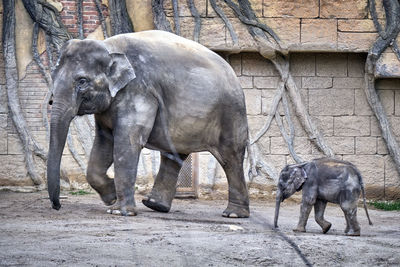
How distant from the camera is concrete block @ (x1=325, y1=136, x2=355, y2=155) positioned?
11438mm

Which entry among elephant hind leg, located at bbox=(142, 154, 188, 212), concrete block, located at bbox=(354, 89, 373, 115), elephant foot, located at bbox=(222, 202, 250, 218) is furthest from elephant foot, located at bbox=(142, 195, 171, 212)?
concrete block, located at bbox=(354, 89, 373, 115)

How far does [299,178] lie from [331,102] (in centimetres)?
440

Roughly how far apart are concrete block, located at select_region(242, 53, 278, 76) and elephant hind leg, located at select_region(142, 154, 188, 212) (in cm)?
297

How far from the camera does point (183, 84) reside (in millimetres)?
8227

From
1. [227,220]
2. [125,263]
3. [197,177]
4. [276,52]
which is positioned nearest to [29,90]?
[197,177]

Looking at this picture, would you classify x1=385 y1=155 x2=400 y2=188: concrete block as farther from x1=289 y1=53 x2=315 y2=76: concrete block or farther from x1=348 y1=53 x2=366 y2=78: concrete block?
x1=289 y1=53 x2=315 y2=76: concrete block

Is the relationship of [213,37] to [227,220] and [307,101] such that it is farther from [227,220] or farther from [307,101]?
[227,220]

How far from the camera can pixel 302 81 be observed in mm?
11492

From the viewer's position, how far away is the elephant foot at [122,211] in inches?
309

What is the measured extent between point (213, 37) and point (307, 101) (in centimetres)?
171

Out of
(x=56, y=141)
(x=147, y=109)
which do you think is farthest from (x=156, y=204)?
(x=56, y=141)

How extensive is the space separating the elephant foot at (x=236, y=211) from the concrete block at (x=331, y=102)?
3240 mm

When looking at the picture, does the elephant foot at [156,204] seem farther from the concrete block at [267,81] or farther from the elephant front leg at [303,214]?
the concrete block at [267,81]

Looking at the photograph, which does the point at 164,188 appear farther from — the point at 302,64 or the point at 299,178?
the point at 302,64
